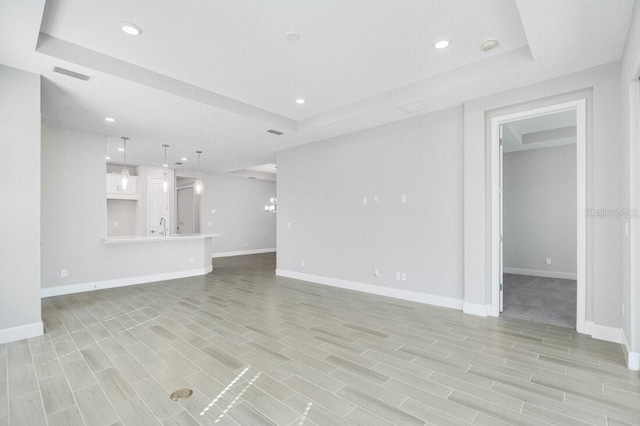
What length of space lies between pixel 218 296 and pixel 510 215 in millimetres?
6725

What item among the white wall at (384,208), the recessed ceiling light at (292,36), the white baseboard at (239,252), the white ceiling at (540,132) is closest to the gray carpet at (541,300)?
the white wall at (384,208)

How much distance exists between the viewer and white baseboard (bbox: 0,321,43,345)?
3.11 metres

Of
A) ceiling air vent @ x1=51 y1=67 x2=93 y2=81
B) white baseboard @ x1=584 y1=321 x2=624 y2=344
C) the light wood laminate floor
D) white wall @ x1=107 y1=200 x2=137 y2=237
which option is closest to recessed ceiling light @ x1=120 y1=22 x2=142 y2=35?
ceiling air vent @ x1=51 y1=67 x2=93 y2=81

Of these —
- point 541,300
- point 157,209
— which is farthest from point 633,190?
point 157,209

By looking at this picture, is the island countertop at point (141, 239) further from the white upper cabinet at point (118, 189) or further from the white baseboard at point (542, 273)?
the white baseboard at point (542, 273)

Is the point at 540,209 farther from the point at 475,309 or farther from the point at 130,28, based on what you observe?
the point at 130,28

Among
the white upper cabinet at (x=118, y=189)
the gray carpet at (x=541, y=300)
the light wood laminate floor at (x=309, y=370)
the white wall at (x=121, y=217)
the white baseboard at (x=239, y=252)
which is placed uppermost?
the white upper cabinet at (x=118, y=189)

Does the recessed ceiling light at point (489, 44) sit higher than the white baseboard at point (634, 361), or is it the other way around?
the recessed ceiling light at point (489, 44)

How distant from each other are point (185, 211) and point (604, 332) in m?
11.2

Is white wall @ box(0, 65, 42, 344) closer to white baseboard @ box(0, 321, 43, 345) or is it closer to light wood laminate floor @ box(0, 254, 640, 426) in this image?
white baseboard @ box(0, 321, 43, 345)

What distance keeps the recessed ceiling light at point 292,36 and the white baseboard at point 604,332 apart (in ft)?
14.1

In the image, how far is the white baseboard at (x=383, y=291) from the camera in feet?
14.2

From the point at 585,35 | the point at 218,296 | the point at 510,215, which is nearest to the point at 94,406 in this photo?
the point at 218,296

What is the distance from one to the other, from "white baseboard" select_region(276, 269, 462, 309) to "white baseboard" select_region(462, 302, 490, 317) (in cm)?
14
